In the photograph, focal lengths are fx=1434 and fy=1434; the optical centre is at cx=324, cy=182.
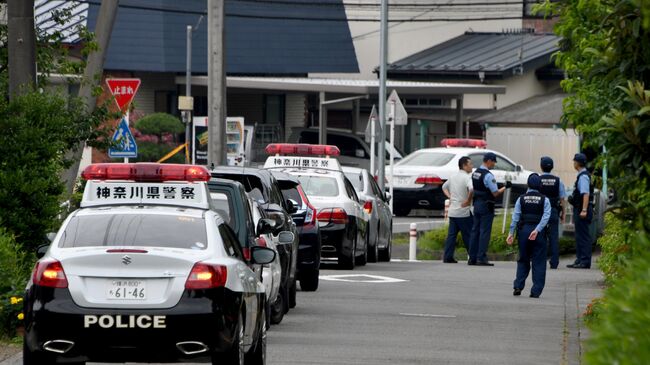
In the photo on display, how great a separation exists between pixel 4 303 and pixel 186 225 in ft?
9.82

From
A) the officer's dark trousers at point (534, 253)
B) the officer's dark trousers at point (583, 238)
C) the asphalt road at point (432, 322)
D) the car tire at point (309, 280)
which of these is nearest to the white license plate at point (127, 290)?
the asphalt road at point (432, 322)

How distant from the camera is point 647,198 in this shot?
898cm

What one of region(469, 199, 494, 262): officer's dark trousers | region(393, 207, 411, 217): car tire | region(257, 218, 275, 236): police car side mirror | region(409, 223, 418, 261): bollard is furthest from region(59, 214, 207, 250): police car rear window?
region(393, 207, 411, 217): car tire

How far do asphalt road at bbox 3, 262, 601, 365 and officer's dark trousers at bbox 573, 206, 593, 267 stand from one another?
54.0 inches

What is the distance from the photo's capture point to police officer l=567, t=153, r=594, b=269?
23203 millimetres

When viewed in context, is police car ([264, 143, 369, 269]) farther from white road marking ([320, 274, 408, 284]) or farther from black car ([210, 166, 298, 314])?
black car ([210, 166, 298, 314])

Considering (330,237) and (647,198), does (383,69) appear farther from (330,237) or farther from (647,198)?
(647,198)

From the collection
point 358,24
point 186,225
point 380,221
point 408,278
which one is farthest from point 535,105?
point 186,225

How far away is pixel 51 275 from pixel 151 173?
190cm

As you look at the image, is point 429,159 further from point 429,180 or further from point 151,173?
point 151,173

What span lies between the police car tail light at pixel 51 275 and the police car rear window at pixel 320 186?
40.4ft

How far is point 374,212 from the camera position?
24.5 metres

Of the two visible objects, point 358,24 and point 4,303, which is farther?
point 358,24

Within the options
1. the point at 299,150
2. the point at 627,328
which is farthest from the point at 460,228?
the point at 627,328
